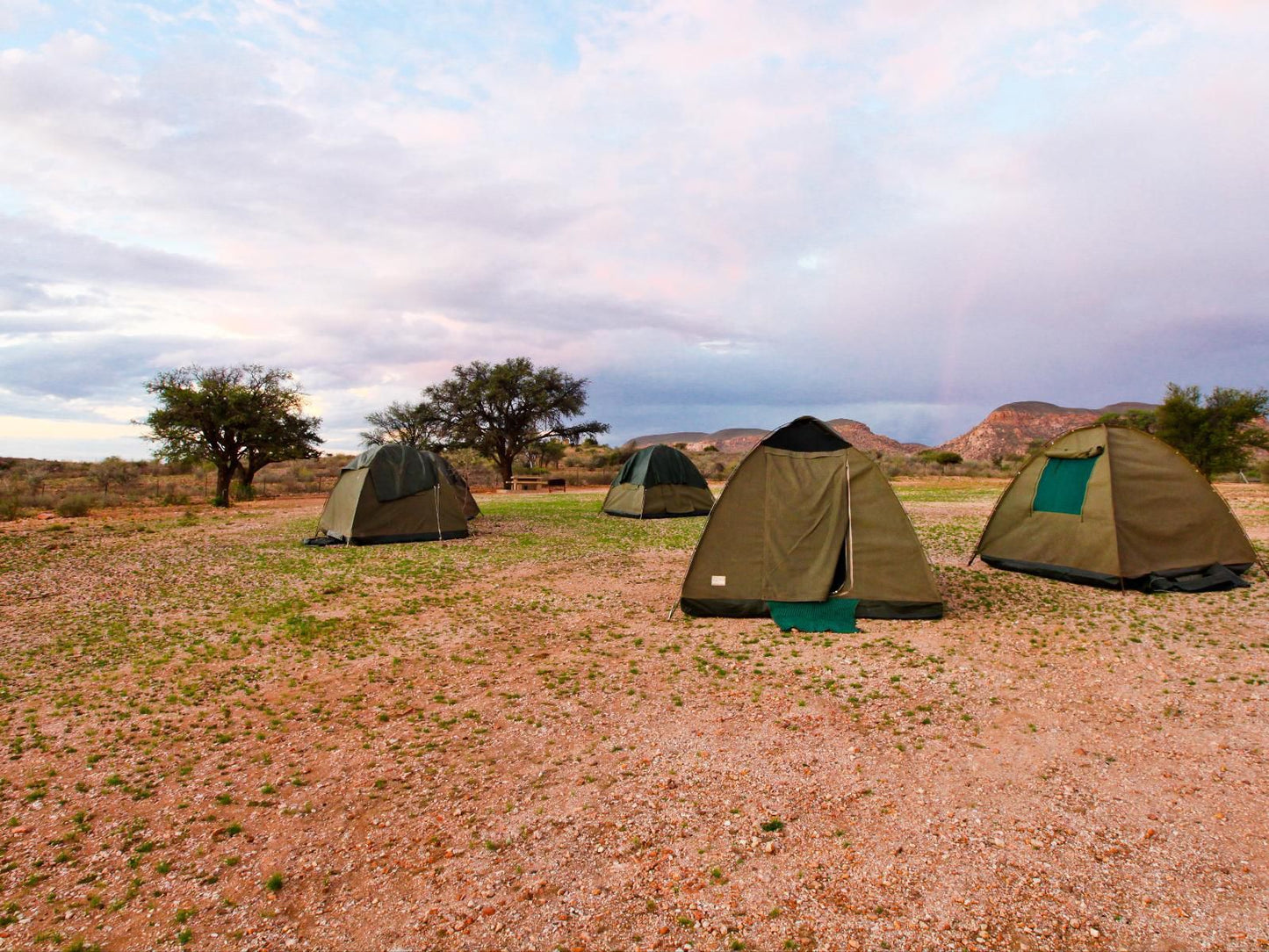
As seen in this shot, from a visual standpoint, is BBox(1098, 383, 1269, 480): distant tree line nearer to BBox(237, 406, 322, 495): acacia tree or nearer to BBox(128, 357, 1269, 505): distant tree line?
BBox(128, 357, 1269, 505): distant tree line

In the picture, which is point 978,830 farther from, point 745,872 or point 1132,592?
point 1132,592

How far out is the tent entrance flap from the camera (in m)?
8.29

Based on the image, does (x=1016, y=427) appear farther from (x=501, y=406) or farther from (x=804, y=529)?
(x=804, y=529)

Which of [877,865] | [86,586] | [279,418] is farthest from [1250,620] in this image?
[279,418]

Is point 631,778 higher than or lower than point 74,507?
lower

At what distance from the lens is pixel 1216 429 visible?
32719 millimetres

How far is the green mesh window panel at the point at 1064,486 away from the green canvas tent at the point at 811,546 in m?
3.66

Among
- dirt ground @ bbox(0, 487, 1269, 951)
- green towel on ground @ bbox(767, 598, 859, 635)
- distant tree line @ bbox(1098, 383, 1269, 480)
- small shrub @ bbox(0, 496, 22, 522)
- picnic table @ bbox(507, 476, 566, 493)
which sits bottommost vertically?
dirt ground @ bbox(0, 487, 1269, 951)

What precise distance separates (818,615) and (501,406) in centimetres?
3606

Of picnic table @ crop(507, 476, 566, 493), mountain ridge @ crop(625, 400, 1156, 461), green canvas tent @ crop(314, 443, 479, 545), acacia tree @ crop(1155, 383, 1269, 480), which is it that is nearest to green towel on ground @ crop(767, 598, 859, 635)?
green canvas tent @ crop(314, 443, 479, 545)

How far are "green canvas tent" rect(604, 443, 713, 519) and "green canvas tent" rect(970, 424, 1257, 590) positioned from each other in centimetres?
1068

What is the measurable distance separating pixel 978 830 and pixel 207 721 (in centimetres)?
578

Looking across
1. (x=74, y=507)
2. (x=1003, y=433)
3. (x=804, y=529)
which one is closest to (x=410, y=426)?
(x=74, y=507)

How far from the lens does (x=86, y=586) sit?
10.2 meters
